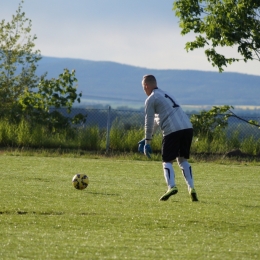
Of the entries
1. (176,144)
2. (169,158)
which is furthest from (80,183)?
(176,144)

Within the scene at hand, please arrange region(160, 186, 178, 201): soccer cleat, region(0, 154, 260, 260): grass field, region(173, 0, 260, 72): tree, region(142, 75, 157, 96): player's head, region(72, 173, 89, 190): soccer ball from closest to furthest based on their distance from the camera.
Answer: region(0, 154, 260, 260): grass field → region(160, 186, 178, 201): soccer cleat → region(142, 75, 157, 96): player's head → region(72, 173, 89, 190): soccer ball → region(173, 0, 260, 72): tree

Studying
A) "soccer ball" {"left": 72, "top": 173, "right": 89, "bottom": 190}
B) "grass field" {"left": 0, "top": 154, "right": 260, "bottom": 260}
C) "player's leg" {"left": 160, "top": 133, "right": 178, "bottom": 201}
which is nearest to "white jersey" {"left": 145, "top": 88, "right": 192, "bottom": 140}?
"player's leg" {"left": 160, "top": 133, "right": 178, "bottom": 201}

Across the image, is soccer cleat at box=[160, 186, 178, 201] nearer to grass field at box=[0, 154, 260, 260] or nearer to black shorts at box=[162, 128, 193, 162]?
grass field at box=[0, 154, 260, 260]

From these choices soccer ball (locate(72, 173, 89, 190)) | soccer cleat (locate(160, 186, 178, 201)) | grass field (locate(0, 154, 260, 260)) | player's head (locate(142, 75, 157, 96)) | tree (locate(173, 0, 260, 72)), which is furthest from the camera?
tree (locate(173, 0, 260, 72))

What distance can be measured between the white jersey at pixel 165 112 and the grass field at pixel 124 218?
3.67 feet

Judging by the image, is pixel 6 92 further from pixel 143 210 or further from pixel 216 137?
pixel 143 210

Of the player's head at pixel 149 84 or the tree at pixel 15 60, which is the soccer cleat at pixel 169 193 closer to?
the player's head at pixel 149 84

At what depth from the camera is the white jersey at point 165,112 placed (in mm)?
11922

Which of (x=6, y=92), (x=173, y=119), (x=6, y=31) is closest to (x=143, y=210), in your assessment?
(x=173, y=119)

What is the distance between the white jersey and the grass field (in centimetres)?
112

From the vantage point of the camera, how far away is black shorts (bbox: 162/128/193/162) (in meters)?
11.9

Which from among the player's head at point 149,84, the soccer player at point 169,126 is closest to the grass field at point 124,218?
the soccer player at point 169,126

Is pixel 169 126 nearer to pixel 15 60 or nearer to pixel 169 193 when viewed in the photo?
pixel 169 193

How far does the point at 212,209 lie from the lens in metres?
11.0
